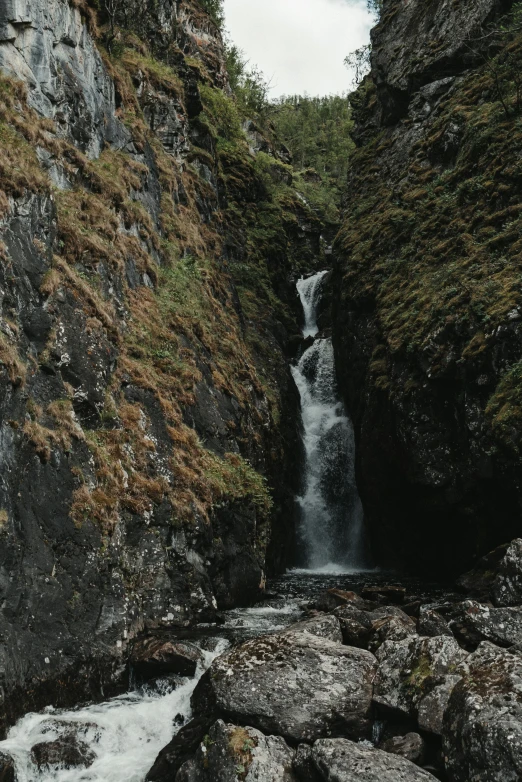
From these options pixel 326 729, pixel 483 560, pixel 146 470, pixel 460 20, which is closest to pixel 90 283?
pixel 146 470

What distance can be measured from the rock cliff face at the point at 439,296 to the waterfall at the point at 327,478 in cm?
139

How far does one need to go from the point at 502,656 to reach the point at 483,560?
9.75m

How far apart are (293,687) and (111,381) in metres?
8.45

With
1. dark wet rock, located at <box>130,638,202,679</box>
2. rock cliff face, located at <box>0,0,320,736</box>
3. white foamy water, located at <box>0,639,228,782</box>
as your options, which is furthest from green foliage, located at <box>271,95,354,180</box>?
white foamy water, located at <box>0,639,228,782</box>

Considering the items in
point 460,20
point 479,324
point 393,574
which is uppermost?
point 460,20

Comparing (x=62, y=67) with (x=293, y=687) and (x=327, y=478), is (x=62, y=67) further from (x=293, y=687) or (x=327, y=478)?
(x=327, y=478)

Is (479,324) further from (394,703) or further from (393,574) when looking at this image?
(394,703)

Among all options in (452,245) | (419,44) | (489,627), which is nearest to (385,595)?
(489,627)

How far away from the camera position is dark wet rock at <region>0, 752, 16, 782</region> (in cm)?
708

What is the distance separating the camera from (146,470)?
13.5 metres

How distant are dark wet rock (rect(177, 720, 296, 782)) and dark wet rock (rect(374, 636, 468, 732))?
176cm

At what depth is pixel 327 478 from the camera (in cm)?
2806

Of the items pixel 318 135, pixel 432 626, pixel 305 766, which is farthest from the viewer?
pixel 318 135

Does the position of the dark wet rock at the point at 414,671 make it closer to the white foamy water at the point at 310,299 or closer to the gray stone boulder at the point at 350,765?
the gray stone boulder at the point at 350,765
